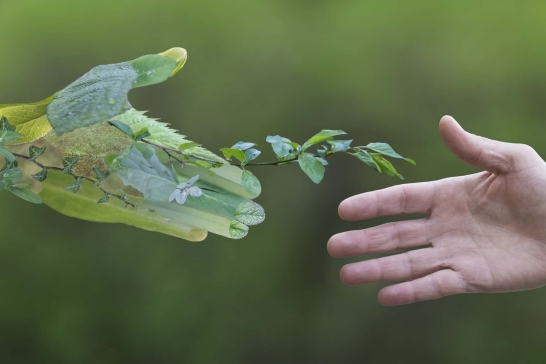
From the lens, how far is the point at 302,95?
1.32m

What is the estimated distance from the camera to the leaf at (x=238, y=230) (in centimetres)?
87

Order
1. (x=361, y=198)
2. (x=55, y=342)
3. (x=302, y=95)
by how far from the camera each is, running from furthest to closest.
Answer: (x=302, y=95) < (x=55, y=342) < (x=361, y=198)

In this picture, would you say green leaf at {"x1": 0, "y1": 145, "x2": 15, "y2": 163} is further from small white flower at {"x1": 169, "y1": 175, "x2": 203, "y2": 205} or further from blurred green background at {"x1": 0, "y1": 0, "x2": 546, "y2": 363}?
blurred green background at {"x1": 0, "y1": 0, "x2": 546, "y2": 363}

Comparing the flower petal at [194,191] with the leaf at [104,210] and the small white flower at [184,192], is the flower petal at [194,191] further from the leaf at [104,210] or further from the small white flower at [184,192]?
the leaf at [104,210]

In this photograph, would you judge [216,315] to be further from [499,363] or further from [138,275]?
[499,363]

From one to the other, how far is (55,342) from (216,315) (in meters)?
0.43

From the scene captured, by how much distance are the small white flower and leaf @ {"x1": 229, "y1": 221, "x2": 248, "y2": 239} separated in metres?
0.09

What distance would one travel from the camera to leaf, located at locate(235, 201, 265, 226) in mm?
861

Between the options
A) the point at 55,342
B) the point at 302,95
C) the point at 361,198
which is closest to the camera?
the point at 361,198

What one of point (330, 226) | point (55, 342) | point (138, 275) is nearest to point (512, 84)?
point (330, 226)

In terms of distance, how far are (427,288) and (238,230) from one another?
0.43 m

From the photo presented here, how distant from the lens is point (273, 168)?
1273 millimetres

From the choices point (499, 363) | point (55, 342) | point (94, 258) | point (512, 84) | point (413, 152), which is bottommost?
point (55, 342)

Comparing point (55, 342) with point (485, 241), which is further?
point (55, 342)
